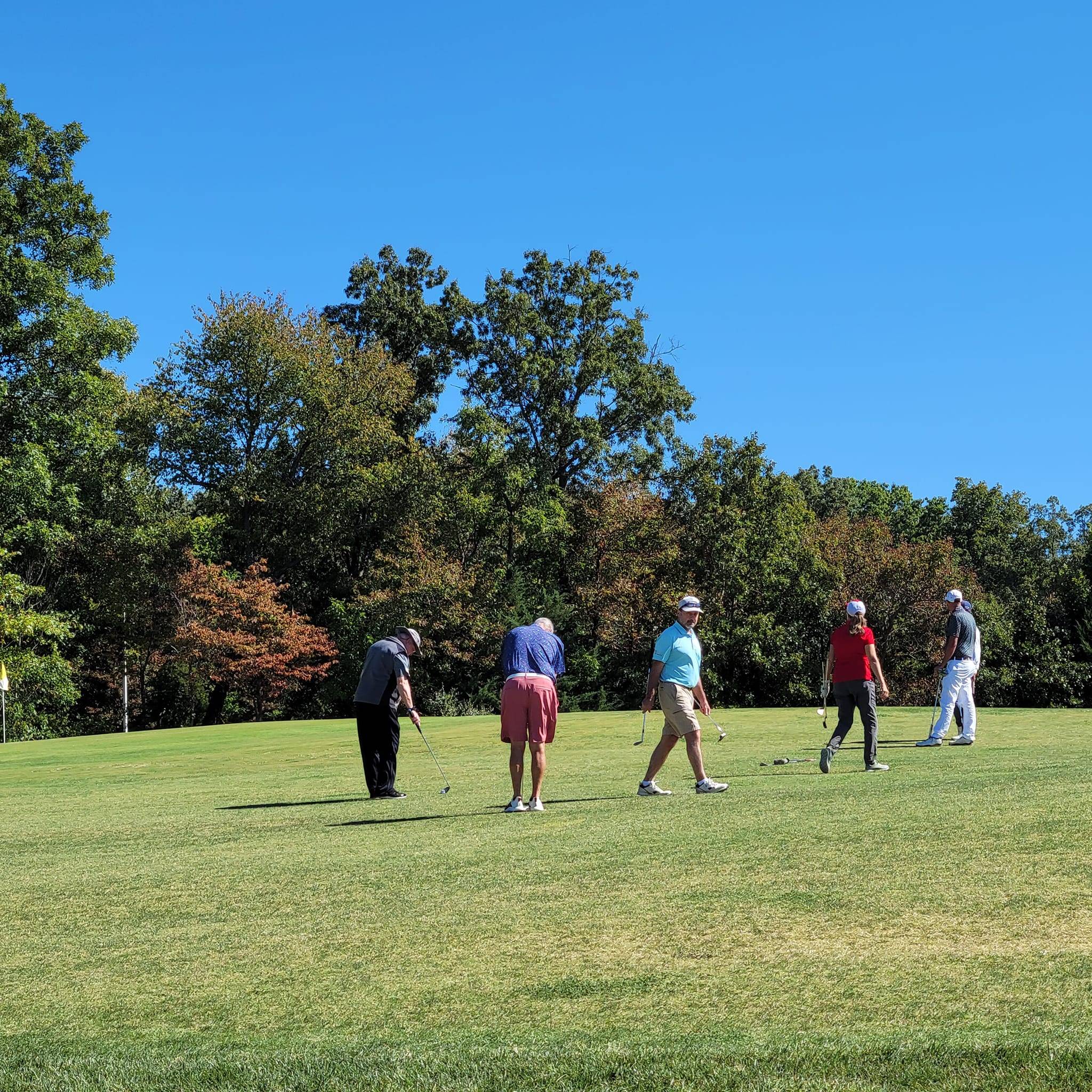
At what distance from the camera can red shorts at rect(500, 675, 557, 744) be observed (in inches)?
460

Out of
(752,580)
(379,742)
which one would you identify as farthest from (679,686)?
(752,580)

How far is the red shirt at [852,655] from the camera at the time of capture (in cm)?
1416

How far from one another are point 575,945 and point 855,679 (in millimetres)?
8509

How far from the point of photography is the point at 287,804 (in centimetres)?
1398

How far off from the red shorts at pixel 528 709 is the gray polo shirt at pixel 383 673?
2096mm

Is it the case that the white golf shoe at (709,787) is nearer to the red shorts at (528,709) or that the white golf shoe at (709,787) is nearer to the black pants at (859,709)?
the red shorts at (528,709)

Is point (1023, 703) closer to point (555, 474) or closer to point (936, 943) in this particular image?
Result: point (555, 474)

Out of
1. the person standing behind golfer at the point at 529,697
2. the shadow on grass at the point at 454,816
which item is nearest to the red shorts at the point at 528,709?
the person standing behind golfer at the point at 529,697

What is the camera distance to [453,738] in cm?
2472

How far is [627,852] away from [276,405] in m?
43.0

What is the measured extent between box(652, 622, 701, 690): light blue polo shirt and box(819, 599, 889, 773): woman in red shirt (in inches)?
92.7

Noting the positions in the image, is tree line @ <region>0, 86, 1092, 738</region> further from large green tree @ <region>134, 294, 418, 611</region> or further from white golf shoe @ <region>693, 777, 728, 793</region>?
white golf shoe @ <region>693, 777, 728, 793</region>

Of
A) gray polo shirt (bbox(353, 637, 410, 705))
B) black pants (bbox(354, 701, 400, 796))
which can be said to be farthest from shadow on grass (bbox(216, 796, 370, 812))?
gray polo shirt (bbox(353, 637, 410, 705))

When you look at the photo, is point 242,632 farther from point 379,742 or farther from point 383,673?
point 383,673
